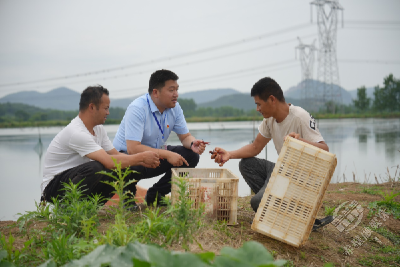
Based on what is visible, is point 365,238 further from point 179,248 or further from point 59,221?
point 59,221

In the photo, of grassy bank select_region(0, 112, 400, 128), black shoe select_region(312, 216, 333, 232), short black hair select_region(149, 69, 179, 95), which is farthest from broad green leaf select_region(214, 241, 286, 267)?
grassy bank select_region(0, 112, 400, 128)

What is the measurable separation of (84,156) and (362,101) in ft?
99.8

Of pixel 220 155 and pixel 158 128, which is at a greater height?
pixel 158 128

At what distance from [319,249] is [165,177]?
1933 millimetres

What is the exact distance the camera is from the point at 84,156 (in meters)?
3.54

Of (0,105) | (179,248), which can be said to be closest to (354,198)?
(179,248)

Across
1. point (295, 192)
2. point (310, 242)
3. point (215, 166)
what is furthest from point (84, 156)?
point (215, 166)

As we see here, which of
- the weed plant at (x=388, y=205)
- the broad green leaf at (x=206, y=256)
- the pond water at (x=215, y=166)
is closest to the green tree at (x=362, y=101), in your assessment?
the pond water at (x=215, y=166)

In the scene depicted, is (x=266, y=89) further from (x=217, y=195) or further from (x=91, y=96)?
(x=91, y=96)

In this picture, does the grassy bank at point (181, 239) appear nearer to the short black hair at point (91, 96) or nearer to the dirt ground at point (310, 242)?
the dirt ground at point (310, 242)

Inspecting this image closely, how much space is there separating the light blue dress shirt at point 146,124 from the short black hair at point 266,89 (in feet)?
4.09

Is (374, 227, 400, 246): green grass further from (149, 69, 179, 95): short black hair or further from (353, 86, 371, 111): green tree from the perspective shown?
(353, 86, 371, 111): green tree

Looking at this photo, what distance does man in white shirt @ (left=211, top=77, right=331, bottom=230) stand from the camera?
128 inches

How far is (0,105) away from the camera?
94.8ft
